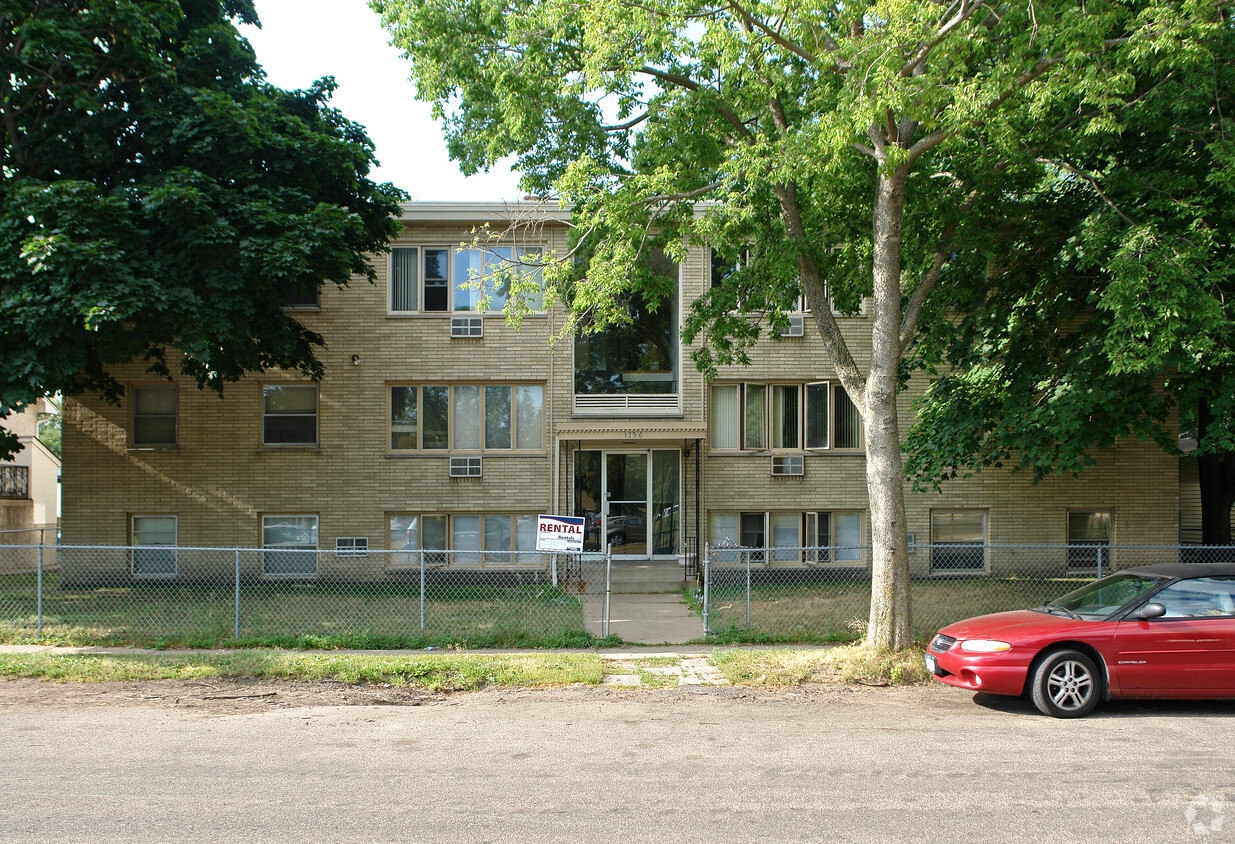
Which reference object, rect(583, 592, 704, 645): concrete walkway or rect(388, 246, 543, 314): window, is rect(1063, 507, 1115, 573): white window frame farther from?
rect(388, 246, 543, 314): window

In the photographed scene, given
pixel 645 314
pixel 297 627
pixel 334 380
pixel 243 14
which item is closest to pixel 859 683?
pixel 297 627

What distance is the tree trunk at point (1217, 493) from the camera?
15.5 meters

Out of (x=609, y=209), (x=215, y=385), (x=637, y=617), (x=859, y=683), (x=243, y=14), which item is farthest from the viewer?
(x=243, y=14)

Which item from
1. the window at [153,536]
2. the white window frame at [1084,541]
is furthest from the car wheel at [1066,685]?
the window at [153,536]

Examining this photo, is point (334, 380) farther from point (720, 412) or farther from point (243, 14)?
point (720, 412)

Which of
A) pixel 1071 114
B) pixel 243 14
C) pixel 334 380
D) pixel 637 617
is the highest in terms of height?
pixel 243 14

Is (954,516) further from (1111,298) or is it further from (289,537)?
(289,537)

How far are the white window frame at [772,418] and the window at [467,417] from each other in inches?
152

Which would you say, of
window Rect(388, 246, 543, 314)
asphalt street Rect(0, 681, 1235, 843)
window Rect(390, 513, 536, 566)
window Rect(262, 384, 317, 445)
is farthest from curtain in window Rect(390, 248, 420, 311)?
asphalt street Rect(0, 681, 1235, 843)

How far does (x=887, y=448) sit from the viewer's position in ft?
31.3

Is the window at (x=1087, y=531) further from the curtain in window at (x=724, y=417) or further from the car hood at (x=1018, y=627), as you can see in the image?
the car hood at (x=1018, y=627)

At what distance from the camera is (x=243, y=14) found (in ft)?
49.5

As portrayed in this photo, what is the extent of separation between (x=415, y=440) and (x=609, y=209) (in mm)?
8825

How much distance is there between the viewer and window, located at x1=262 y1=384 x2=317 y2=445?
17188mm
